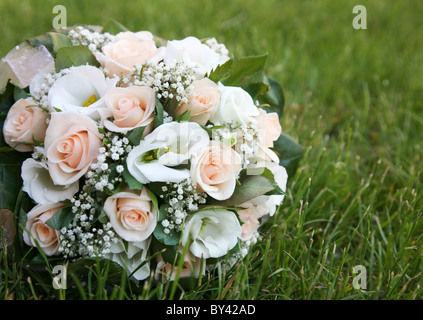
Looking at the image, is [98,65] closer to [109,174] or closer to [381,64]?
[109,174]

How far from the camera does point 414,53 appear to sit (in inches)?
104

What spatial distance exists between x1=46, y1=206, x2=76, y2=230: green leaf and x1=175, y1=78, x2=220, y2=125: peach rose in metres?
0.35

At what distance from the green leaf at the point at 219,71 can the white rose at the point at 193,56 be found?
0.02m

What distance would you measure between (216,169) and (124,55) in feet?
1.35

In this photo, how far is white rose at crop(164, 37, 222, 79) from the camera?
44.8 inches

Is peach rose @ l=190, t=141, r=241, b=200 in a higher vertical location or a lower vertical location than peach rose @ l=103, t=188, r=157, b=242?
higher

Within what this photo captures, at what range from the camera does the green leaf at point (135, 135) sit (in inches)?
39.7

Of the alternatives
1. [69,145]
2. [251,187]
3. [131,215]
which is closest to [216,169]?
[251,187]

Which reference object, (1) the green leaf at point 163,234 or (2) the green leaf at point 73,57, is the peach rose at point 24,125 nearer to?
(2) the green leaf at point 73,57

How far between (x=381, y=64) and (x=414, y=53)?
0.29m

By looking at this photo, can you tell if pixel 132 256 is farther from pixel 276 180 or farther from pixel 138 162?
pixel 276 180

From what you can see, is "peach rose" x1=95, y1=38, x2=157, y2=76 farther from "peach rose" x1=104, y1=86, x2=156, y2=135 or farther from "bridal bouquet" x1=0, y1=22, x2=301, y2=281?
"peach rose" x1=104, y1=86, x2=156, y2=135

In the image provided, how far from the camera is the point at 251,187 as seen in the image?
41.7 inches

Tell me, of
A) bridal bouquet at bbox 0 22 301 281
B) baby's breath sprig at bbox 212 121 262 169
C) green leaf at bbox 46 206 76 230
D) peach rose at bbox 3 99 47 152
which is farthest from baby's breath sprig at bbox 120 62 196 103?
green leaf at bbox 46 206 76 230
